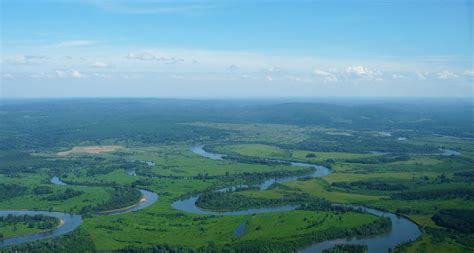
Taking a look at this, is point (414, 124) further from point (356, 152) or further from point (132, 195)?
point (132, 195)

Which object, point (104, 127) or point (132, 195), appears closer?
point (132, 195)

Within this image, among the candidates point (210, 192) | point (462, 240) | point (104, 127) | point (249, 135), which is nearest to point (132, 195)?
point (210, 192)

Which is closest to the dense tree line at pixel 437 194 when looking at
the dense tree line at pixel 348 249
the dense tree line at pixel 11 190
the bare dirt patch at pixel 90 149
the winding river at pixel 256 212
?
the winding river at pixel 256 212

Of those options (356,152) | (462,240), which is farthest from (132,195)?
(356,152)

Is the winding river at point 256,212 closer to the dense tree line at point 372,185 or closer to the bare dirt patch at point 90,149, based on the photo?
the dense tree line at point 372,185

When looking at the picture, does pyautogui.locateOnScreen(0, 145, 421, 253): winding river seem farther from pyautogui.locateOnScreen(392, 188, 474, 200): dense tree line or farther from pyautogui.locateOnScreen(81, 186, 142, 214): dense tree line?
pyautogui.locateOnScreen(392, 188, 474, 200): dense tree line

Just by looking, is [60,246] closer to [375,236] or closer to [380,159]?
[375,236]

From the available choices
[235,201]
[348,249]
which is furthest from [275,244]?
[235,201]

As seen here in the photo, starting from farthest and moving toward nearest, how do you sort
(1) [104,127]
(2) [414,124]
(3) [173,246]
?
1. (2) [414,124]
2. (1) [104,127]
3. (3) [173,246]

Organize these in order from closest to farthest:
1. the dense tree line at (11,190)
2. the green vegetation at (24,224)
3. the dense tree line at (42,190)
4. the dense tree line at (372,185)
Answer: the green vegetation at (24,224) < the dense tree line at (11,190) < the dense tree line at (42,190) < the dense tree line at (372,185)

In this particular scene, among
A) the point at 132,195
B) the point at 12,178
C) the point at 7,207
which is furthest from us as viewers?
the point at 12,178
